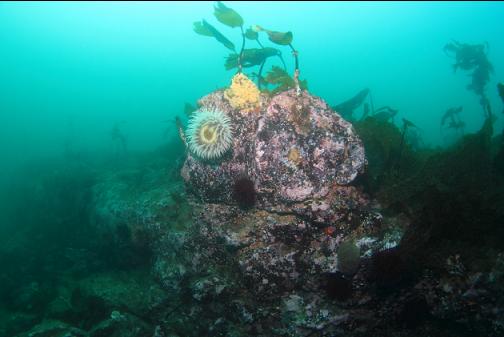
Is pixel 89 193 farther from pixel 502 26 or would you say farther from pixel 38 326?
pixel 502 26

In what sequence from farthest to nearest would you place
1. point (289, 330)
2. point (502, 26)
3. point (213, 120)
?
point (502, 26)
point (213, 120)
point (289, 330)

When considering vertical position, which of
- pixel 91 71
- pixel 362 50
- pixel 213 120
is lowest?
pixel 213 120

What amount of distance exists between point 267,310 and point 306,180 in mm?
2363

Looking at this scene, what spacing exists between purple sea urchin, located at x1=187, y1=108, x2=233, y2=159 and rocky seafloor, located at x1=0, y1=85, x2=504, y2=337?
0.30 metres

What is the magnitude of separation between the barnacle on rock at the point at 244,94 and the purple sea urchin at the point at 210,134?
42 cm

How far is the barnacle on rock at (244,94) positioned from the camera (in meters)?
6.18

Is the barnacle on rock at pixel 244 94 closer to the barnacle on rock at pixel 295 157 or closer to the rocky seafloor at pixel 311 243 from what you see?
the rocky seafloor at pixel 311 243

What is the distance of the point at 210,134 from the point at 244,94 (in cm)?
105

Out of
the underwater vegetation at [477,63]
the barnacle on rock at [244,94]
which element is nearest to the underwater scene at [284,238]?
the barnacle on rock at [244,94]

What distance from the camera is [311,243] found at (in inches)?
215

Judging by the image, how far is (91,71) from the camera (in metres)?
109

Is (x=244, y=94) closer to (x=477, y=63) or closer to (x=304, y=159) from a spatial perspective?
(x=304, y=159)

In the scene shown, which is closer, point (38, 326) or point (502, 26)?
point (38, 326)

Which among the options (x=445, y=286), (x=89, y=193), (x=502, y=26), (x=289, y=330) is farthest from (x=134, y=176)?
(x=502, y=26)
